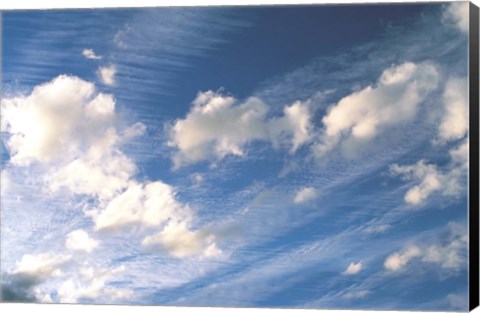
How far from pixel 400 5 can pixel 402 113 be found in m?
0.90

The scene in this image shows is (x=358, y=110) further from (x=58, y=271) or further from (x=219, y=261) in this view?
(x=58, y=271)

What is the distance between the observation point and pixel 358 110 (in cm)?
1088

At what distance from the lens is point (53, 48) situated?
37.1ft

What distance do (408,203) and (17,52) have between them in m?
3.61

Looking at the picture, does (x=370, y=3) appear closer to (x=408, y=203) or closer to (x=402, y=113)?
(x=402, y=113)

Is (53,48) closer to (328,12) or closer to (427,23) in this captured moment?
(328,12)

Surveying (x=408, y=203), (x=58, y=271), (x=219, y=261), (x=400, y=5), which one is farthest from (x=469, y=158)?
(x=58, y=271)

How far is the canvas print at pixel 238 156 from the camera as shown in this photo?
35.4ft

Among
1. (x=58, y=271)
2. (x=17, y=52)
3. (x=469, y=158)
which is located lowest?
(x=58, y=271)

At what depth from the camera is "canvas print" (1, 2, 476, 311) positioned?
1080cm

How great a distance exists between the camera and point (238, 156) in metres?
11.1

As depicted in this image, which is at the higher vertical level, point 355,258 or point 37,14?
point 37,14

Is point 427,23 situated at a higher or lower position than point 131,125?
higher

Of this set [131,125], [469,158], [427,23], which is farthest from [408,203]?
[131,125]
